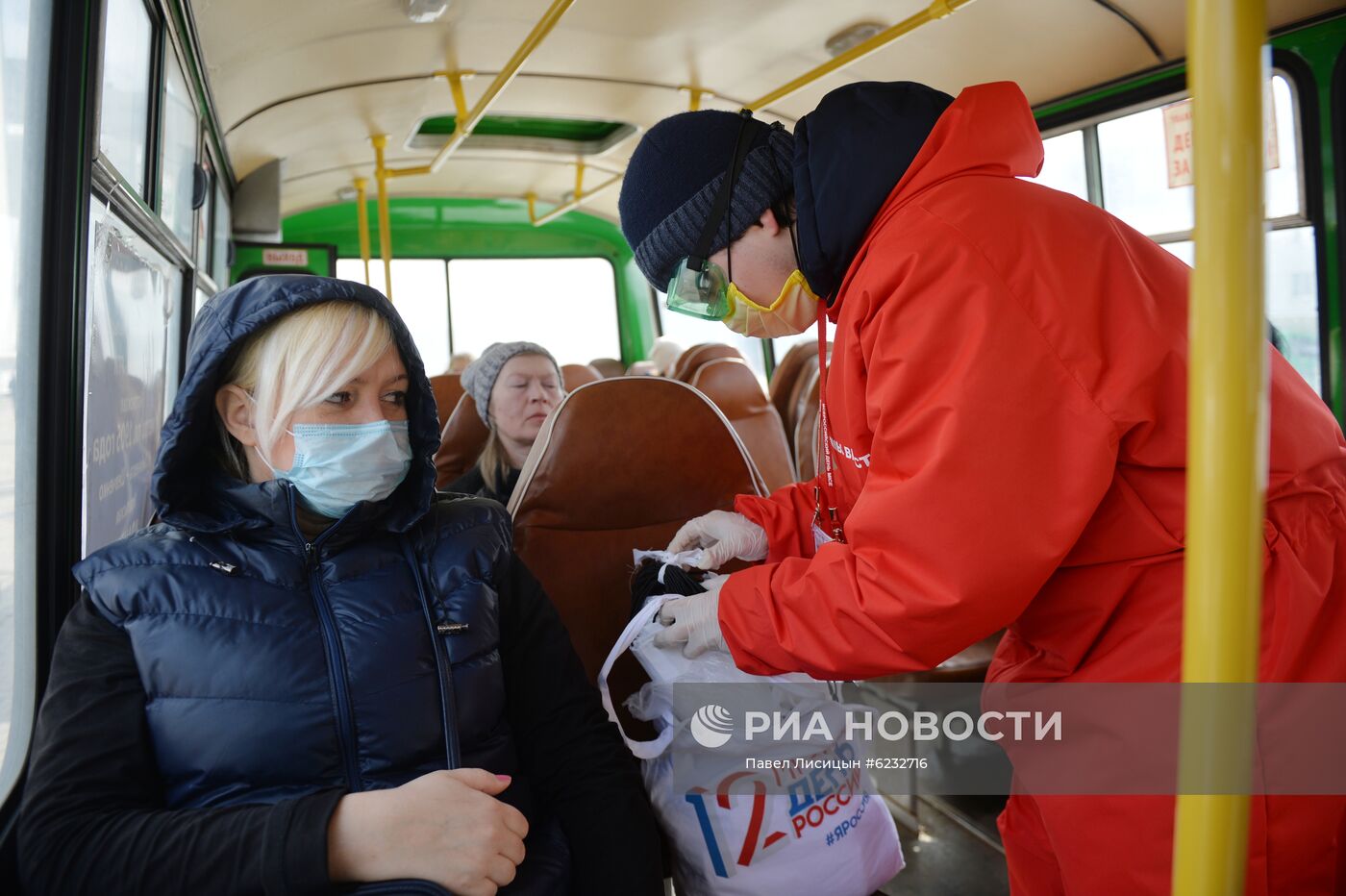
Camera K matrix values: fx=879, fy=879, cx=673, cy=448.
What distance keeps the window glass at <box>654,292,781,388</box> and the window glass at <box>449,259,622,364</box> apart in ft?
2.09

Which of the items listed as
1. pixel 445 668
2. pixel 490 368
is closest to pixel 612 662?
pixel 445 668

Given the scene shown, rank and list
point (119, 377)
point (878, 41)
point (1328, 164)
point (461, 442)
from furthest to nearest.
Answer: point (461, 442) → point (878, 41) → point (1328, 164) → point (119, 377)

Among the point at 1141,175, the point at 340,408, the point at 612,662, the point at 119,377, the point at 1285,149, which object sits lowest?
the point at 612,662

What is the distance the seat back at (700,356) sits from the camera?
464 centimetres

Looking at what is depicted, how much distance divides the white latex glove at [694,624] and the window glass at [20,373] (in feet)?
3.23

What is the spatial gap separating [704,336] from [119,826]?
297 inches

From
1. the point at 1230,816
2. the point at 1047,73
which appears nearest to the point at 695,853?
the point at 1230,816

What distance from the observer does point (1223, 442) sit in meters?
0.50

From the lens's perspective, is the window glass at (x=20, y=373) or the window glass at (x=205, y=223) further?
the window glass at (x=205, y=223)

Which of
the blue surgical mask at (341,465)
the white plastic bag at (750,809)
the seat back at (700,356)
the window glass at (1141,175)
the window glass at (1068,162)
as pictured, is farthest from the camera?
the seat back at (700,356)

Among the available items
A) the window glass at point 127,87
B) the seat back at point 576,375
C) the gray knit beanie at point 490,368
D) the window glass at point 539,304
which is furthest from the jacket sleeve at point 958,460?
the window glass at point 539,304

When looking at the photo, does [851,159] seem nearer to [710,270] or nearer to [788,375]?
[710,270]

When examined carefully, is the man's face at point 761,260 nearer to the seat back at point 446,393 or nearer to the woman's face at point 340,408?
the woman's face at point 340,408

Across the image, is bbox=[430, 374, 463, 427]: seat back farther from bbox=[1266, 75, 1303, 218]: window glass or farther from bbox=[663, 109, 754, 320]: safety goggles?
bbox=[1266, 75, 1303, 218]: window glass
